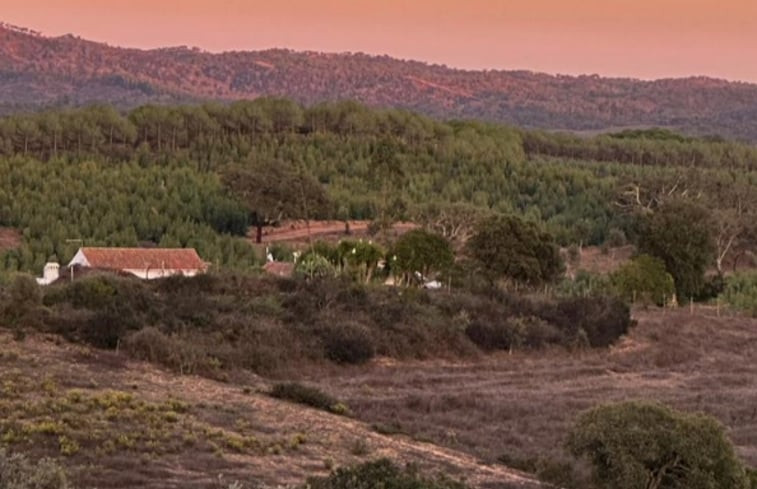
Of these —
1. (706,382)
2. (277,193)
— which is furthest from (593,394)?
(277,193)

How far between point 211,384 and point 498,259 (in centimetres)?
2229

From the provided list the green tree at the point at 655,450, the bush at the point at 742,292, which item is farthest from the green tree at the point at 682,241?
the green tree at the point at 655,450

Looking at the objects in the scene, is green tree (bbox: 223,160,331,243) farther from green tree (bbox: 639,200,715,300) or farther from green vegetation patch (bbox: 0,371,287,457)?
green vegetation patch (bbox: 0,371,287,457)

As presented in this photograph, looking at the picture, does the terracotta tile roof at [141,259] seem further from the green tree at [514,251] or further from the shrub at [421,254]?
the green tree at [514,251]

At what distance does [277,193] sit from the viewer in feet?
226

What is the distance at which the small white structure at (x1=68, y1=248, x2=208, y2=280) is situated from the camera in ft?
167

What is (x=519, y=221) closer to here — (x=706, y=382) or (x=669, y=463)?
(x=706, y=382)

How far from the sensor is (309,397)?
24344 millimetres

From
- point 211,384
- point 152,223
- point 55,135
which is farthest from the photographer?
point 55,135

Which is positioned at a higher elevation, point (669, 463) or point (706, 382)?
point (669, 463)

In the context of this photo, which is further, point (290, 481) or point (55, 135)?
point (55, 135)

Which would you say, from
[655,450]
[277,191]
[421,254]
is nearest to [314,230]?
[277,191]

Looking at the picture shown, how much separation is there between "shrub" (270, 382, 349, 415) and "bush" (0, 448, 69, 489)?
36.7 feet

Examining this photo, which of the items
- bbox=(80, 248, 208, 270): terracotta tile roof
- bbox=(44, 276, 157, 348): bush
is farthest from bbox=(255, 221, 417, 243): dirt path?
bbox=(44, 276, 157, 348): bush
